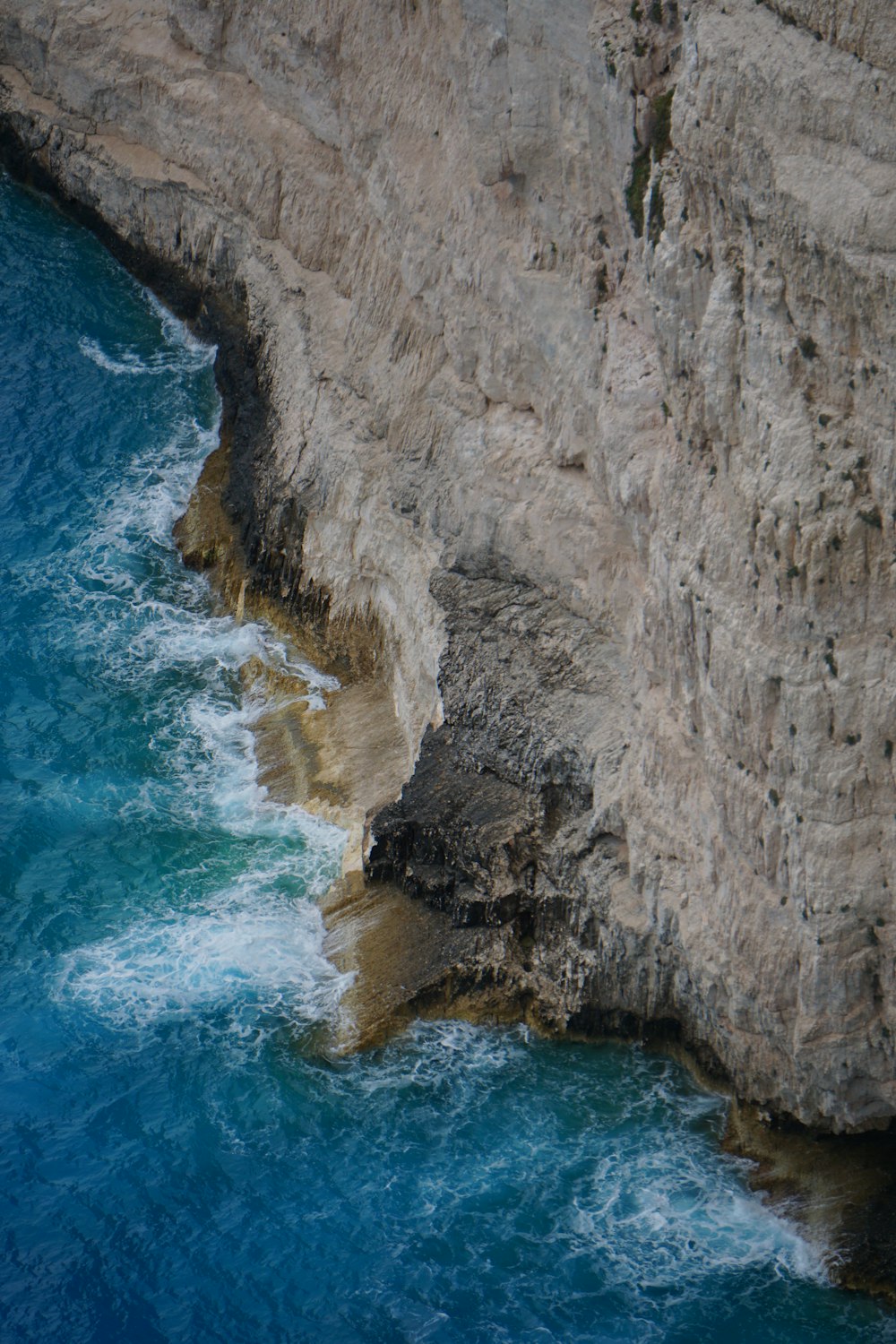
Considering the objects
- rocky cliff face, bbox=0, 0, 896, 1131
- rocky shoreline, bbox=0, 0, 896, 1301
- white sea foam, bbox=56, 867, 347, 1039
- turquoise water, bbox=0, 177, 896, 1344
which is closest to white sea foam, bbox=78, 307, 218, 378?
rocky shoreline, bbox=0, 0, 896, 1301

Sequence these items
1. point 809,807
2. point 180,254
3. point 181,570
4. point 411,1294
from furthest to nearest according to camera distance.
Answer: point 180,254 < point 181,570 < point 411,1294 < point 809,807

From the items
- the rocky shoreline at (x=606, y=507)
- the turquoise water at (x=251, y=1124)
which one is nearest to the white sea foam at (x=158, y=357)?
the rocky shoreline at (x=606, y=507)

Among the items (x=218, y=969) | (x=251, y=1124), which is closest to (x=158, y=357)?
(x=218, y=969)

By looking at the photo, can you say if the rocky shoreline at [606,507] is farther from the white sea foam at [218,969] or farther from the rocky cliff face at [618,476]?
the white sea foam at [218,969]

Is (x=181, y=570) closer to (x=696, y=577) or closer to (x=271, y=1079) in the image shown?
(x=271, y=1079)

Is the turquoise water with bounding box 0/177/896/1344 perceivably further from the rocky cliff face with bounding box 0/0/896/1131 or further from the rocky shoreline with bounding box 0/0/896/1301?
the rocky cliff face with bounding box 0/0/896/1131

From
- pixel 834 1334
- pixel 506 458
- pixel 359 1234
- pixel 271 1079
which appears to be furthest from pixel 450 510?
pixel 834 1334
